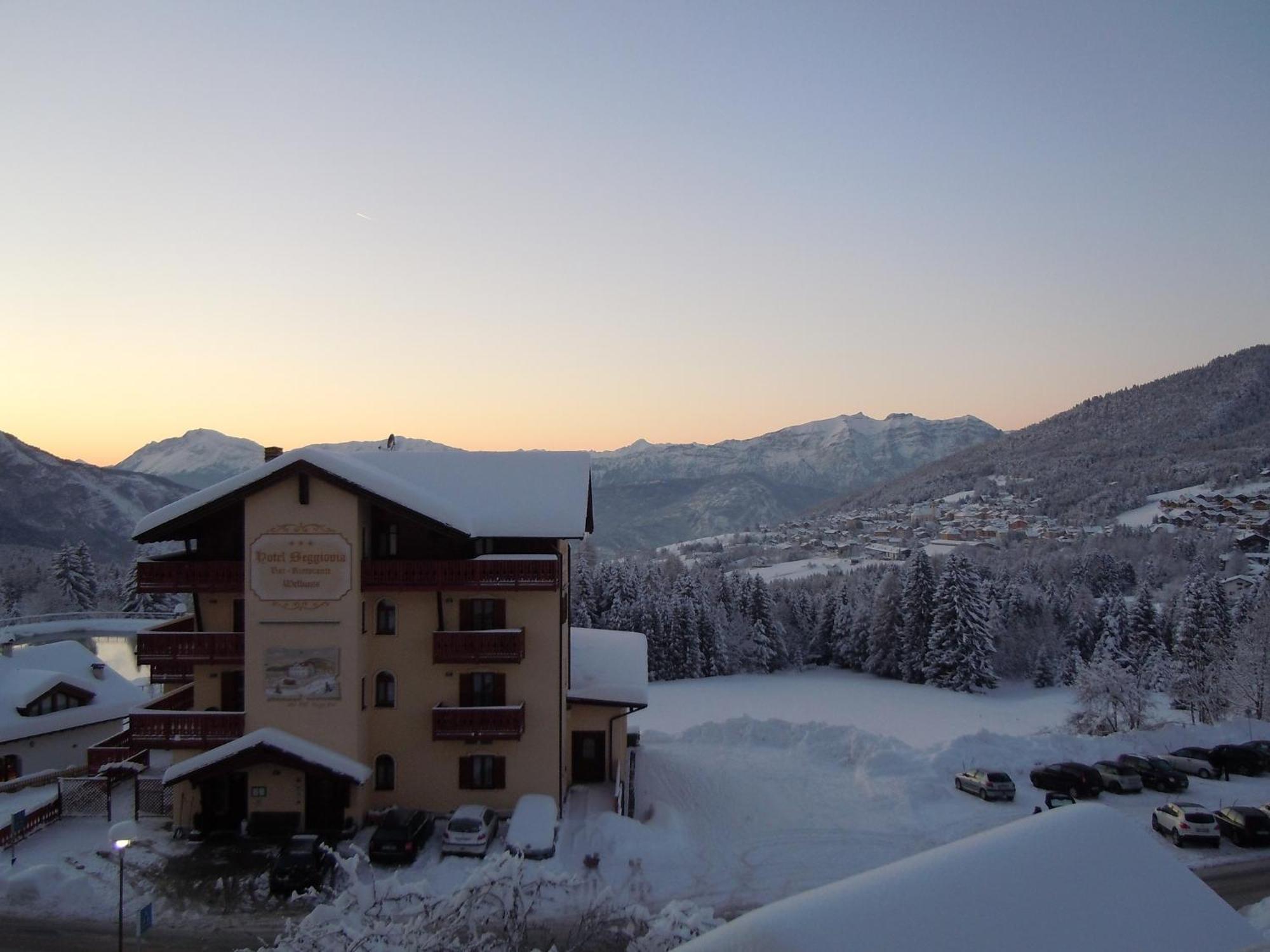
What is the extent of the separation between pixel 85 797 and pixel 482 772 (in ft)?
37.5

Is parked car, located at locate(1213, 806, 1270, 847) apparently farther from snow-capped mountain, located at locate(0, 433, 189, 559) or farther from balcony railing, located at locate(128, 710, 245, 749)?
snow-capped mountain, located at locate(0, 433, 189, 559)

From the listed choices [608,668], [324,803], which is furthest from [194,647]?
[608,668]

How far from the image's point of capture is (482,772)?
24.3m

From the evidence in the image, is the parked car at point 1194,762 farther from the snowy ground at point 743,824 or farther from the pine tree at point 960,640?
the pine tree at point 960,640

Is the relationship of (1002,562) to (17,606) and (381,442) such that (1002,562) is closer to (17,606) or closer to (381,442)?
(381,442)

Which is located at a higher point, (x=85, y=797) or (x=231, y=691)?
(x=231, y=691)

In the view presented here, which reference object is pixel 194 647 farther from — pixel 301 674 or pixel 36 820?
pixel 36 820

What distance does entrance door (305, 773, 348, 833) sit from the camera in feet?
74.5

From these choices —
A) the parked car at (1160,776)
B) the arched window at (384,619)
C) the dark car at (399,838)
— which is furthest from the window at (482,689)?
the parked car at (1160,776)

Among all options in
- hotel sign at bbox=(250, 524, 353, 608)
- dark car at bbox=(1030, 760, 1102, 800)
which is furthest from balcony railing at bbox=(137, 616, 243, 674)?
dark car at bbox=(1030, 760, 1102, 800)

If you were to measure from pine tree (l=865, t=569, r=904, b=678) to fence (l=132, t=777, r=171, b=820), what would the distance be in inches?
2422

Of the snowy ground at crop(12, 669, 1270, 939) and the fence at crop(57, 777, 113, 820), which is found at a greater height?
the fence at crop(57, 777, 113, 820)

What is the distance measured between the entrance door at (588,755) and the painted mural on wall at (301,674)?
339 inches

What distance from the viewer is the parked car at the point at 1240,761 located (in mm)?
28938
